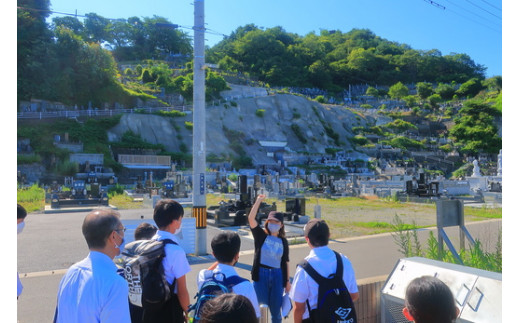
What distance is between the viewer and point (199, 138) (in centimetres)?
938

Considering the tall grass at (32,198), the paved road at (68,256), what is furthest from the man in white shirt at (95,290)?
the tall grass at (32,198)

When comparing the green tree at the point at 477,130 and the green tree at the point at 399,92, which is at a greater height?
the green tree at the point at 399,92

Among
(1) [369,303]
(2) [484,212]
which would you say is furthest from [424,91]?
(1) [369,303]

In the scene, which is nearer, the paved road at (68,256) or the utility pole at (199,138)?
the paved road at (68,256)

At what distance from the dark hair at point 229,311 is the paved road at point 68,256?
4791 millimetres

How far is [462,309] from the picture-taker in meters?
3.10

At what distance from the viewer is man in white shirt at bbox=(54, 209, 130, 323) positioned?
2328 mm

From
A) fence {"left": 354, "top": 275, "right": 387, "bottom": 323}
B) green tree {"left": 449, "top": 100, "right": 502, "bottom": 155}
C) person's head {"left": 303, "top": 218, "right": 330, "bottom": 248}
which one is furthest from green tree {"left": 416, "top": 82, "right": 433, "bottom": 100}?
person's head {"left": 303, "top": 218, "right": 330, "bottom": 248}

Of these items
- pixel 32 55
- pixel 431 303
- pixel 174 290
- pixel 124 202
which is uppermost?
pixel 32 55

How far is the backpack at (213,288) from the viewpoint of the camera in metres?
2.60

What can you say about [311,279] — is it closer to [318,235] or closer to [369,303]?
[318,235]

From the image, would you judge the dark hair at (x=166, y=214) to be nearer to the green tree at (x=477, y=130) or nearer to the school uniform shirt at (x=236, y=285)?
the school uniform shirt at (x=236, y=285)

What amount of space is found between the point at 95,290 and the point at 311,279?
5.43 ft

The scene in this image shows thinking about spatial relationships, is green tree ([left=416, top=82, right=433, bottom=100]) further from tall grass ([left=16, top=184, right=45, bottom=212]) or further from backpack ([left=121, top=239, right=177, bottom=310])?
backpack ([left=121, top=239, right=177, bottom=310])
